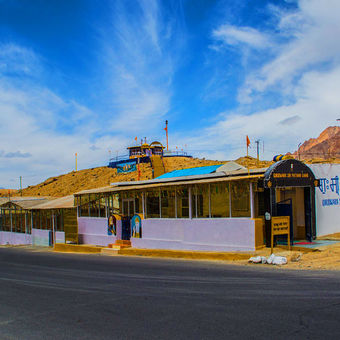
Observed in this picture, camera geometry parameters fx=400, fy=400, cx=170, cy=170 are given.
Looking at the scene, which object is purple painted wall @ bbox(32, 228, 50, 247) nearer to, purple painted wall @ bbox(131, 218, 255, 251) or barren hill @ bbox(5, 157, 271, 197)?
purple painted wall @ bbox(131, 218, 255, 251)

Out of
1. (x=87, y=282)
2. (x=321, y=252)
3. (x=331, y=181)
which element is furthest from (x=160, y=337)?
(x=331, y=181)

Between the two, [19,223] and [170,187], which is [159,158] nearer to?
[19,223]

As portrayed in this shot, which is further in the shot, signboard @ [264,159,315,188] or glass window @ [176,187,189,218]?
glass window @ [176,187,189,218]

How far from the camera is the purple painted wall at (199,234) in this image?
15.2 metres

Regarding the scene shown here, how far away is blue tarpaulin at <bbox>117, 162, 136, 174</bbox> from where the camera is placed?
68.6m

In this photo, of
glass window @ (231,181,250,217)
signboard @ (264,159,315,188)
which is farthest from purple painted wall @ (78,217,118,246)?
signboard @ (264,159,315,188)

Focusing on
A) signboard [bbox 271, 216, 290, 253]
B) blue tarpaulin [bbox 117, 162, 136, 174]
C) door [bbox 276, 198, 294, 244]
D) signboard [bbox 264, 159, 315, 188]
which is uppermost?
blue tarpaulin [bbox 117, 162, 136, 174]

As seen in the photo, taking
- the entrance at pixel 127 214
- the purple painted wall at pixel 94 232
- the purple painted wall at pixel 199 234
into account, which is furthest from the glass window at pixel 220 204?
the purple painted wall at pixel 94 232

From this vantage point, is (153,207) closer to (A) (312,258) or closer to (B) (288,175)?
(B) (288,175)

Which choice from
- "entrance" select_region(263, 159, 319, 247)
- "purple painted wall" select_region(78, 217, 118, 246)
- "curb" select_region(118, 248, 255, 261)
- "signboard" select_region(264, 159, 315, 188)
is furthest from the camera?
"purple painted wall" select_region(78, 217, 118, 246)

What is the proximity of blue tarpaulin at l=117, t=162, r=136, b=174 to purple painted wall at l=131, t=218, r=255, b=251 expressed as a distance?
4784 centimetres

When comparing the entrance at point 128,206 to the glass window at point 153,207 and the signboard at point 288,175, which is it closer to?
the glass window at point 153,207

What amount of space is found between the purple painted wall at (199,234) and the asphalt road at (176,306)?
370 cm

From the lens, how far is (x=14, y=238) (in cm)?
3494
